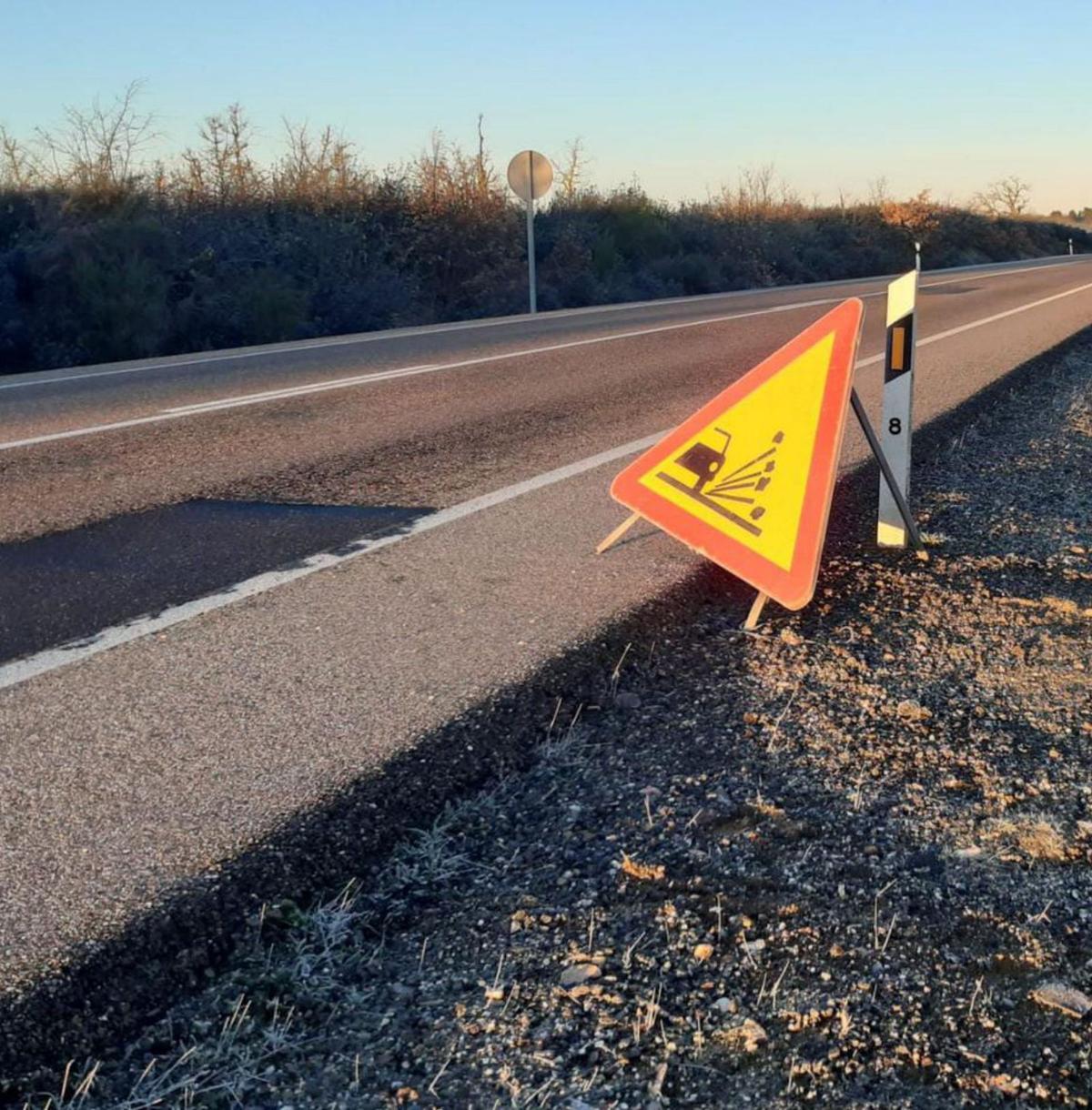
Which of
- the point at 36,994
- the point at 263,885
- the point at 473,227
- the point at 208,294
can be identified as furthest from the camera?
the point at 473,227

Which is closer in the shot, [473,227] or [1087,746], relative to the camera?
[1087,746]

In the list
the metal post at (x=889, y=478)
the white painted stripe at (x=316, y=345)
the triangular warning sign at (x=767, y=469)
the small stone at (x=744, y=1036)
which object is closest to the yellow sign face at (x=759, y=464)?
the triangular warning sign at (x=767, y=469)

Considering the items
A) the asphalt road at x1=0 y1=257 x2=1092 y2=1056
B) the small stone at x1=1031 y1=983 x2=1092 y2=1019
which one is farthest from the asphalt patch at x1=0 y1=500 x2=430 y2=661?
the small stone at x1=1031 y1=983 x2=1092 y2=1019

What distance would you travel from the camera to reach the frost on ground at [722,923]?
80.4 inches

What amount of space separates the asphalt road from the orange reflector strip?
1.09 meters

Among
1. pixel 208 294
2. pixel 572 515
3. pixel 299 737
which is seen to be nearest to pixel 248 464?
pixel 572 515

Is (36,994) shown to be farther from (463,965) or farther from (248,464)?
(248,464)

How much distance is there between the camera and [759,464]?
14.3 ft

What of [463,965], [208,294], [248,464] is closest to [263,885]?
[463,965]

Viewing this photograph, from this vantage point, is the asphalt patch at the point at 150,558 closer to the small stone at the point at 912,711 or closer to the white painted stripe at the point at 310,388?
the white painted stripe at the point at 310,388

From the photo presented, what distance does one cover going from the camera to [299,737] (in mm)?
3107

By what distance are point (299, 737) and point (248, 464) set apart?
3.75m

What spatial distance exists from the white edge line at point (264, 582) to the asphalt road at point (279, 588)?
0.01 m

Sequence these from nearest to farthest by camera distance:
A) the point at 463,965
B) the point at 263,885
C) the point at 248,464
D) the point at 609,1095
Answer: the point at 609,1095
the point at 463,965
the point at 263,885
the point at 248,464
